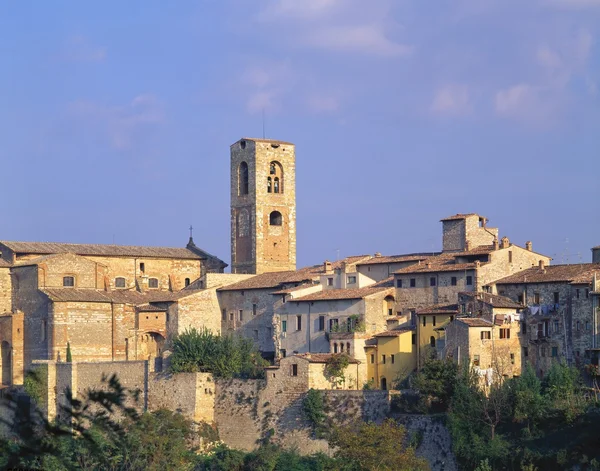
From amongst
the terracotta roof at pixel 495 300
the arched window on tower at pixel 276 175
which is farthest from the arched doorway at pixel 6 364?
the terracotta roof at pixel 495 300

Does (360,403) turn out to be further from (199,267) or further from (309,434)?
(199,267)

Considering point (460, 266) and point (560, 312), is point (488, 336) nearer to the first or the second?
point (560, 312)

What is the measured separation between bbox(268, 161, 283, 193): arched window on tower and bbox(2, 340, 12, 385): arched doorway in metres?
15.7

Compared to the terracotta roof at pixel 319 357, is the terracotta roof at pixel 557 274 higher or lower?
higher

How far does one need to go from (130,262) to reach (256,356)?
12.7 meters

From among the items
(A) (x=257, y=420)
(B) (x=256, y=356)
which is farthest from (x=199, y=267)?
(A) (x=257, y=420)

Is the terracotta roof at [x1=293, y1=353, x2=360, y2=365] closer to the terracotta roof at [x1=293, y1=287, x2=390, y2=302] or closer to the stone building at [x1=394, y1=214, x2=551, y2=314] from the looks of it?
the terracotta roof at [x1=293, y1=287, x2=390, y2=302]

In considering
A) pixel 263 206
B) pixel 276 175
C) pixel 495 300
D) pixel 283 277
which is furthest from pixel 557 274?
pixel 276 175

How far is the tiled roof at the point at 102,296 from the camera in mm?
55906

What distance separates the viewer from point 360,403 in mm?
44750

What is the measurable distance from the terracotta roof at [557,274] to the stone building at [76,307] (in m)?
16.3

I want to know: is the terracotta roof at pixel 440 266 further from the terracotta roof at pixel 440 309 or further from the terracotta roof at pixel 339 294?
the terracotta roof at pixel 440 309

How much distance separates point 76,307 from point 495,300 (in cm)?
2055

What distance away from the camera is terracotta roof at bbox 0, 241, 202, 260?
198 ft
